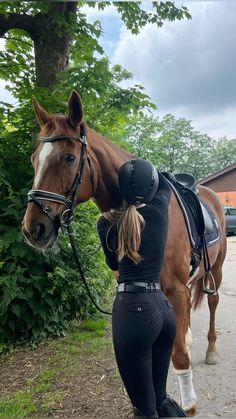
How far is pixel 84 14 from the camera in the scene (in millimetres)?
4406

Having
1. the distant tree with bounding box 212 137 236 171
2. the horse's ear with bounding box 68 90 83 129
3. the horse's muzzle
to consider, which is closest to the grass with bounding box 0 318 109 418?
the horse's muzzle

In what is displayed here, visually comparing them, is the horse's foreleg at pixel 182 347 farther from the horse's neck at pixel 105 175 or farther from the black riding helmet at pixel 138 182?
the black riding helmet at pixel 138 182

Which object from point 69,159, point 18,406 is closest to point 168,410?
point 69,159

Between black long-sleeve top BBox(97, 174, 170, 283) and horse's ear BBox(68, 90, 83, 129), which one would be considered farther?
horse's ear BBox(68, 90, 83, 129)

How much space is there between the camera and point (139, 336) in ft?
4.46

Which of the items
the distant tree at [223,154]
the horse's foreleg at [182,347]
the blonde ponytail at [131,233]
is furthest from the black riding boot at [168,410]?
the distant tree at [223,154]

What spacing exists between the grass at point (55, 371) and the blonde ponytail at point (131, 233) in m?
1.81

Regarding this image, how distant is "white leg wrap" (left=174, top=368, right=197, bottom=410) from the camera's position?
206 cm

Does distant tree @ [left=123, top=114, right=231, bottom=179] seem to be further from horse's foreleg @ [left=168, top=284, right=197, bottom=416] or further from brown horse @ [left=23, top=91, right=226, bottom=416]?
horse's foreleg @ [left=168, top=284, right=197, bottom=416]

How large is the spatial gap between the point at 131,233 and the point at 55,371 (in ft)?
7.68

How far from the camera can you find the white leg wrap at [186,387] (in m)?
2.06

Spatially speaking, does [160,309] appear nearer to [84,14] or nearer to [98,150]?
[98,150]

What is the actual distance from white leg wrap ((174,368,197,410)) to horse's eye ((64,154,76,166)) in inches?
54.9

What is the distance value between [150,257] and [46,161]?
658mm
